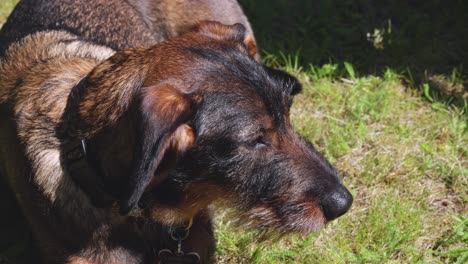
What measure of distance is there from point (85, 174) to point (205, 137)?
66 cm

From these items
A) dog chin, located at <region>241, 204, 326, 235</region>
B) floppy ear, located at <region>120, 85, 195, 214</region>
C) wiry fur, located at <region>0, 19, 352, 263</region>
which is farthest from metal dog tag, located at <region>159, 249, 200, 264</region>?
floppy ear, located at <region>120, 85, 195, 214</region>

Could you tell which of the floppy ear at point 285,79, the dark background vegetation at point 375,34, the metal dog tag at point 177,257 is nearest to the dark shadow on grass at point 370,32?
the dark background vegetation at point 375,34

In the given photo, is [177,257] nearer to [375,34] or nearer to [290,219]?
[290,219]

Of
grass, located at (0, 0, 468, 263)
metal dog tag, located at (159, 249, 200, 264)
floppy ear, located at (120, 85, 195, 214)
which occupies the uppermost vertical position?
floppy ear, located at (120, 85, 195, 214)

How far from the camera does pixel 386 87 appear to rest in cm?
589

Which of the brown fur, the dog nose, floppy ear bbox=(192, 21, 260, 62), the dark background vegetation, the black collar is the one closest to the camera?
the black collar

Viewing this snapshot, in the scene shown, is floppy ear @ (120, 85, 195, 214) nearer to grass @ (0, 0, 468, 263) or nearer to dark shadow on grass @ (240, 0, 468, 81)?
grass @ (0, 0, 468, 263)

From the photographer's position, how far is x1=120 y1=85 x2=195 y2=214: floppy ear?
2.78m

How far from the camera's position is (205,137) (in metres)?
3.08

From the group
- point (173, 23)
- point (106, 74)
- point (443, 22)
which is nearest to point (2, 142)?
point (106, 74)

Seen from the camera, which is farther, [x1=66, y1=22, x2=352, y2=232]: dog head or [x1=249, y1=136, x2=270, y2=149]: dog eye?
[x1=249, y1=136, x2=270, y2=149]: dog eye

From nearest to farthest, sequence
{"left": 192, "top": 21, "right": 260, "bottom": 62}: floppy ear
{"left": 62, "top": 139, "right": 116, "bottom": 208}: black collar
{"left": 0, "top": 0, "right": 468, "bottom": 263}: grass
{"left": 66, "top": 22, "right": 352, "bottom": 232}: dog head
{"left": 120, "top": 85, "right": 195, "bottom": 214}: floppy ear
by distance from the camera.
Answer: {"left": 120, "top": 85, "right": 195, "bottom": 214}: floppy ear < {"left": 66, "top": 22, "right": 352, "bottom": 232}: dog head < {"left": 62, "top": 139, "right": 116, "bottom": 208}: black collar < {"left": 192, "top": 21, "right": 260, "bottom": 62}: floppy ear < {"left": 0, "top": 0, "right": 468, "bottom": 263}: grass

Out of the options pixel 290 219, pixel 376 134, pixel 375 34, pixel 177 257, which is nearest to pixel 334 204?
pixel 290 219

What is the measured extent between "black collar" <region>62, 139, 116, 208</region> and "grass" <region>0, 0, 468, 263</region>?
2.29ft
